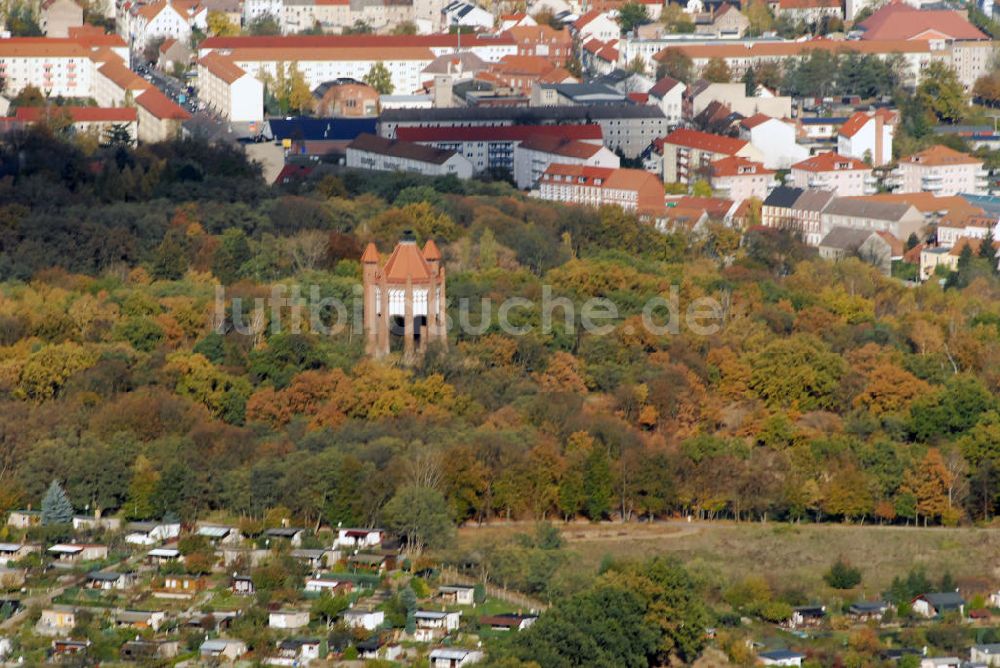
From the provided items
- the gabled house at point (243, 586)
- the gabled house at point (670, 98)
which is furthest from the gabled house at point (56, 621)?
the gabled house at point (670, 98)

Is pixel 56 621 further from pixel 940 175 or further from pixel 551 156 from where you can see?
pixel 940 175

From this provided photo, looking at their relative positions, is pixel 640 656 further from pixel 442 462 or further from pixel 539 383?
pixel 539 383

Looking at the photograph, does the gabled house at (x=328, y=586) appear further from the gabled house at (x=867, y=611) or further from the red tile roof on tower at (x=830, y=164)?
the red tile roof on tower at (x=830, y=164)

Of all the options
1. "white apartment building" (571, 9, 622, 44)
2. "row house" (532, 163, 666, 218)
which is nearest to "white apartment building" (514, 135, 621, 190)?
"row house" (532, 163, 666, 218)

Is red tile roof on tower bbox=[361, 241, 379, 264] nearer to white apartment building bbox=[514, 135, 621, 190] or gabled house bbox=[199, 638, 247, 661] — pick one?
gabled house bbox=[199, 638, 247, 661]

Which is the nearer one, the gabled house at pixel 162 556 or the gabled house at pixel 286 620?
the gabled house at pixel 286 620

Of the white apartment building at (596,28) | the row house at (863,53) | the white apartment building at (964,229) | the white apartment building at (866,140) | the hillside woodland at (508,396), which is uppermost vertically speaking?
the white apartment building at (596,28)
